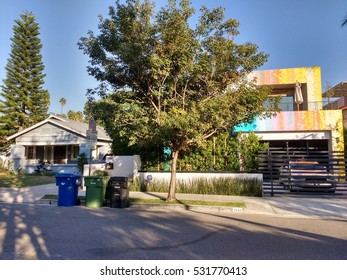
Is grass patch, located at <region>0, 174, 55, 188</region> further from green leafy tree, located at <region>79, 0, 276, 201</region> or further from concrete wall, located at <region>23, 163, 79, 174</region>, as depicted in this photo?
green leafy tree, located at <region>79, 0, 276, 201</region>

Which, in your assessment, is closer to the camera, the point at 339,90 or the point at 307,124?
the point at 307,124

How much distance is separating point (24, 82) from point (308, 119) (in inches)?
1278

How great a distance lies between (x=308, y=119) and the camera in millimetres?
19547

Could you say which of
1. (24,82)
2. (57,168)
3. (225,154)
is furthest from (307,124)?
(24,82)

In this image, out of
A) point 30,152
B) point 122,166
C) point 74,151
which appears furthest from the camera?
point 30,152

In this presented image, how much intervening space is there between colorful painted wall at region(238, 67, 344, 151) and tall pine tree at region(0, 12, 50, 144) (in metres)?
27.7

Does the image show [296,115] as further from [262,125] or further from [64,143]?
[64,143]

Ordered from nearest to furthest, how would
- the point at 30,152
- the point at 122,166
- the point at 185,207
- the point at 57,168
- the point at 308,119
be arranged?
the point at 185,207 → the point at 122,166 → the point at 308,119 → the point at 57,168 → the point at 30,152

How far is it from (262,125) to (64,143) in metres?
17.5

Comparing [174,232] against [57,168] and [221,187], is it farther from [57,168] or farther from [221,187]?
[57,168]

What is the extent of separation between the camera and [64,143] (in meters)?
26.6

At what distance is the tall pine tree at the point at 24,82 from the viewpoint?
34625mm

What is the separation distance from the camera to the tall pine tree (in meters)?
34.6
